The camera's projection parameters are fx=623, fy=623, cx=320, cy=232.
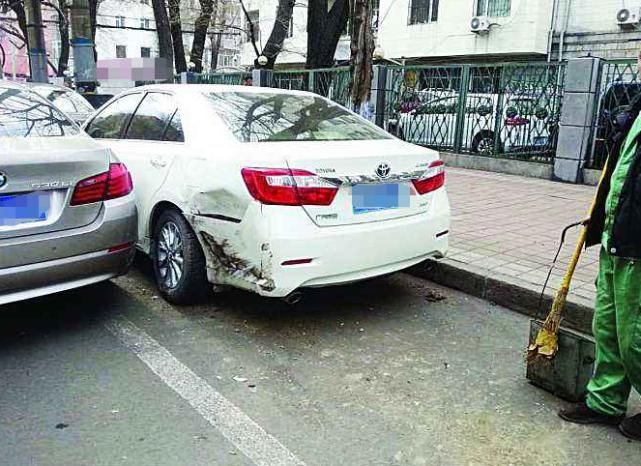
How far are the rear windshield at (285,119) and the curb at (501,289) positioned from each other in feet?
3.63

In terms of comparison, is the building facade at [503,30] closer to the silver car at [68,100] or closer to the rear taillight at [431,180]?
the silver car at [68,100]

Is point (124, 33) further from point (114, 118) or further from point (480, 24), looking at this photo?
point (114, 118)

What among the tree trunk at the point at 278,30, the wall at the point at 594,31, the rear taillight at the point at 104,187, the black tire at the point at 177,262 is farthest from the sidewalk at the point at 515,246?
the wall at the point at 594,31

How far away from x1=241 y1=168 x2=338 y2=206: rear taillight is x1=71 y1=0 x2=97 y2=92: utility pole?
1179cm

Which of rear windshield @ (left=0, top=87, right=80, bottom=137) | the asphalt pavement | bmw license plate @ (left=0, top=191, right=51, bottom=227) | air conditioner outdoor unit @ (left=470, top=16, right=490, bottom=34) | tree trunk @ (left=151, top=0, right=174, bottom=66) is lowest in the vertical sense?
the asphalt pavement

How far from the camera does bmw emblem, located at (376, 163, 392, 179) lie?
12.2ft

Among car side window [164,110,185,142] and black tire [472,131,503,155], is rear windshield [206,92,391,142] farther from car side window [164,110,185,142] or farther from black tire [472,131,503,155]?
black tire [472,131,503,155]

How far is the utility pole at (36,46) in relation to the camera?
16047mm

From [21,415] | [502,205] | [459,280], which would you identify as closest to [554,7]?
[502,205]

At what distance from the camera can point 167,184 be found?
4.10 metres

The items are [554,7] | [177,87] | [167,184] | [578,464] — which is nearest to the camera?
[578,464]

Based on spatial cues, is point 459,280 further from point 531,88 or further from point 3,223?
point 531,88

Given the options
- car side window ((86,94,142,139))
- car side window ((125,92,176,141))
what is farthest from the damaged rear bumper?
car side window ((86,94,142,139))

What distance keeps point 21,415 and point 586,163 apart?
8335 millimetres
